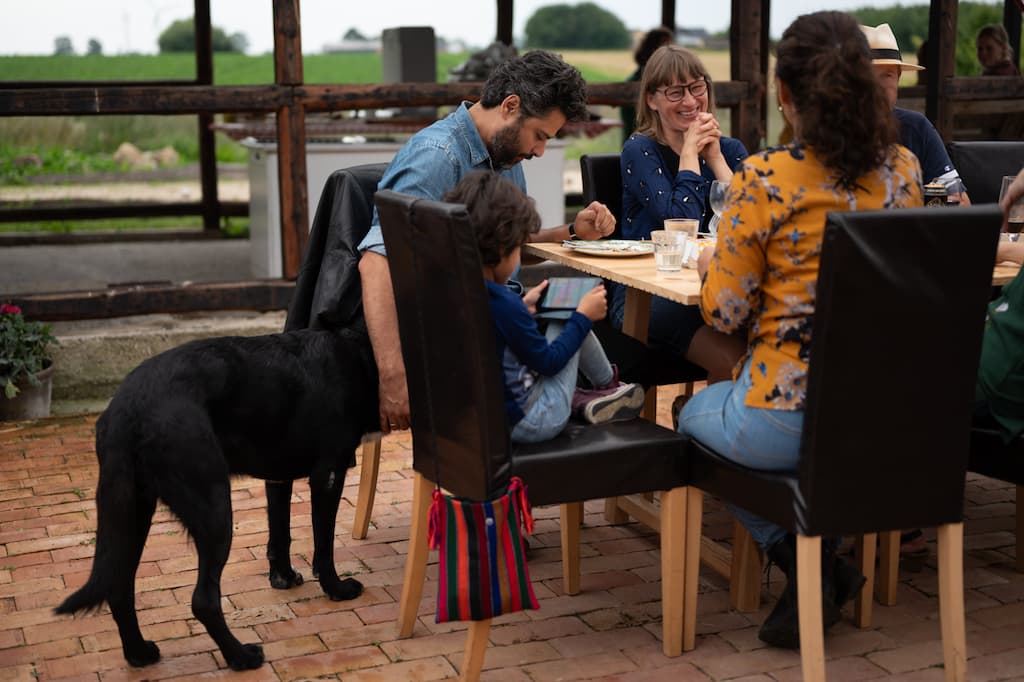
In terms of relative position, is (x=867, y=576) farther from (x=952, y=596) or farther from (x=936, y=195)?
(x=936, y=195)

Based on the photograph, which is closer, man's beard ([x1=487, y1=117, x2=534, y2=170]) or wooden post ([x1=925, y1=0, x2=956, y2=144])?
man's beard ([x1=487, y1=117, x2=534, y2=170])

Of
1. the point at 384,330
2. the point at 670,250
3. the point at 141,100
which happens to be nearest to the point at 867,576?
the point at 670,250

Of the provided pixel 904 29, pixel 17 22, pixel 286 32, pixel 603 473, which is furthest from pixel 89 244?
pixel 904 29

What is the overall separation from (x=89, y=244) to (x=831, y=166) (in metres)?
8.27

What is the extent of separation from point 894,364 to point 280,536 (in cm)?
171

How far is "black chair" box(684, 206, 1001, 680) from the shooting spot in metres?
2.28

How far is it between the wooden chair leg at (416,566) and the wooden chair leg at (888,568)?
3.84 ft

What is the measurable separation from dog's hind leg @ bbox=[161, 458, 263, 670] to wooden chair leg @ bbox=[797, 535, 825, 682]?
4.06 feet

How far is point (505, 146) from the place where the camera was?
3189mm

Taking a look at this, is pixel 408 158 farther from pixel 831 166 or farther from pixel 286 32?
pixel 286 32

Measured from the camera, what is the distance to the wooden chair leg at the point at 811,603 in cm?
244

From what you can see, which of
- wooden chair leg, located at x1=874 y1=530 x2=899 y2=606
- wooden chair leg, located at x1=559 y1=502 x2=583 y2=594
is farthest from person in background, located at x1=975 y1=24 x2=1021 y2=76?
wooden chair leg, located at x1=559 y1=502 x2=583 y2=594

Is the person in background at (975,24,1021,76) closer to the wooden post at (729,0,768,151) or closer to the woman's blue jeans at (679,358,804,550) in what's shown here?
the wooden post at (729,0,768,151)

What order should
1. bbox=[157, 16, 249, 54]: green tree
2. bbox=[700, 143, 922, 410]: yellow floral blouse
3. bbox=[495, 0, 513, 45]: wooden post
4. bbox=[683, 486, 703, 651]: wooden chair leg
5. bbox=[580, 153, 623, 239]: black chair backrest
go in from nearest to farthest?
1. bbox=[700, 143, 922, 410]: yellow floral blouse
2. bbox=[683, 486, 703, 651]: wooden chair leg
3. bbox=[580, 153, 623, 239]: black chair backrest
4. bbox=[495, 0, 513, 45]: wooden post
5. bbox=[157, 16, 249, 54]: green tree
